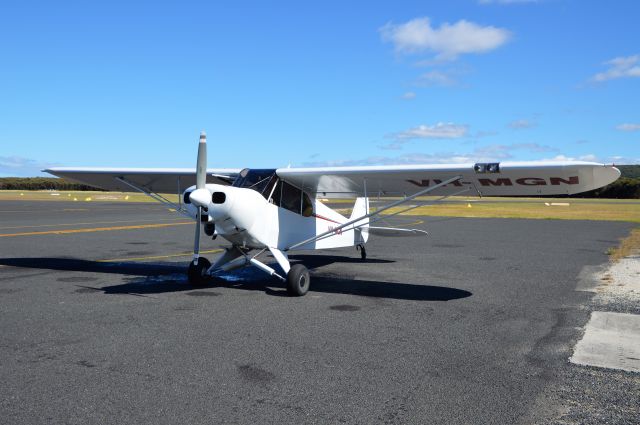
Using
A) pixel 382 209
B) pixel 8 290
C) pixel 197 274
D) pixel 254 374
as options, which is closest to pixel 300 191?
pixel 382 209

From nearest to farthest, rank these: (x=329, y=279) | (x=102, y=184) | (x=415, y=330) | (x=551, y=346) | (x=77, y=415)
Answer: (x=77, y=415) → (x=551, y=346) → (x=415, y=330) → (x=329, y=279) → (x=102, y=184)

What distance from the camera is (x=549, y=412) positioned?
434cm

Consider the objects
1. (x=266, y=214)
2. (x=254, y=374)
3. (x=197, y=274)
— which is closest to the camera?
(x=254, y=374)

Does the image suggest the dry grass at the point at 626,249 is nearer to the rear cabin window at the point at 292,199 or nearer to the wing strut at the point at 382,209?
the wing strut at the point at 382,209

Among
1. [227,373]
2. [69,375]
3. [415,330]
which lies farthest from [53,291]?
[415,330]

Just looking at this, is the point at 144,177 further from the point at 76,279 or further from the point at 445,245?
the point at 445,245

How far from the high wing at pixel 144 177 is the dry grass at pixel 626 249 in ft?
35.5

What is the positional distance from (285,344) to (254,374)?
1094 millimetres

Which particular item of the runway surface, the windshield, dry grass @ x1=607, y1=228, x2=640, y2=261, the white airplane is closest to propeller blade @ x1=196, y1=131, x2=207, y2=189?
the white airplane

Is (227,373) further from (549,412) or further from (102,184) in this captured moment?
(102,184)

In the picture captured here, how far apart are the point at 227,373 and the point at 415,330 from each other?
8.98ft

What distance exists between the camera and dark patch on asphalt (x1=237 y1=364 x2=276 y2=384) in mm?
5029

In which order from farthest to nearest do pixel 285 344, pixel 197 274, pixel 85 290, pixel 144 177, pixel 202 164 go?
pixel 144 177, pixel 197 274, pixel 85 290, pixel 202 164, pixel 285 344

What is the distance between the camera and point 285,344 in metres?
6.24
